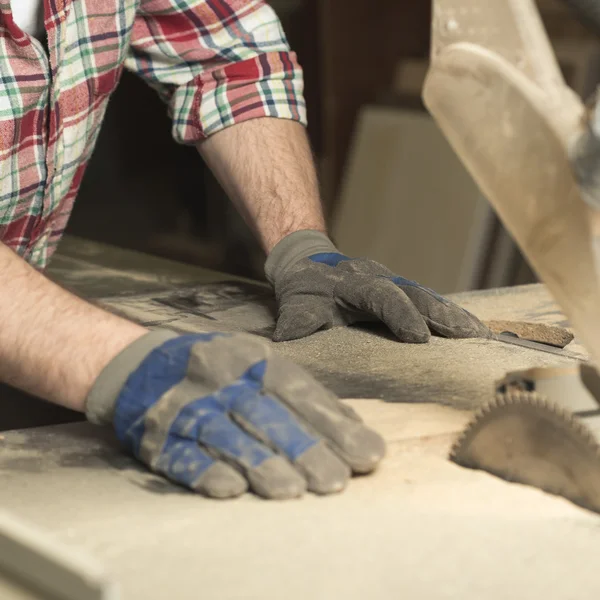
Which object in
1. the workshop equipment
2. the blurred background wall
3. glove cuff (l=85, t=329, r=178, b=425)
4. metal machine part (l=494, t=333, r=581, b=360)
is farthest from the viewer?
the blurred background wall

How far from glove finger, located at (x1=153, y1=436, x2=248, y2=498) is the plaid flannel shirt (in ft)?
2.67

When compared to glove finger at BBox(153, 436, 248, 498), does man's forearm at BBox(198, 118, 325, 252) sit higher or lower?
higher

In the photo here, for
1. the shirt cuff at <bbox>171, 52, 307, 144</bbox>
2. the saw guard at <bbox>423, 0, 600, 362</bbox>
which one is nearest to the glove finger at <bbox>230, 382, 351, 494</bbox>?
the saw guard at <bbox>423, 0, 600, 362</bbox>

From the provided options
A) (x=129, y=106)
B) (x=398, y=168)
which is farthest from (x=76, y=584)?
(x=398, y=168)

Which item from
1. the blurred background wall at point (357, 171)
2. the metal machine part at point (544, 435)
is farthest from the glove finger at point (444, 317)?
the blurred background wall at point (357, 171)

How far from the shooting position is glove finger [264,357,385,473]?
1225 millimetres

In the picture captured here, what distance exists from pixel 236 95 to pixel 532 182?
1.13 metres

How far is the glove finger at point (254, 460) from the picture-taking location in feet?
3.87

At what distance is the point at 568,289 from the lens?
3.96 ft

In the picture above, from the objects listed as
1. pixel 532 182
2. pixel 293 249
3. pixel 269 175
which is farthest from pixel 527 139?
pixel 269 175

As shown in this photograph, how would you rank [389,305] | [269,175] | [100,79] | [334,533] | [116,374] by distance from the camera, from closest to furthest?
[334,533], [116,374], [389,305], [100,79], [269,175]

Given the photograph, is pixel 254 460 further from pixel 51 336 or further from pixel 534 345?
pixel 534 345

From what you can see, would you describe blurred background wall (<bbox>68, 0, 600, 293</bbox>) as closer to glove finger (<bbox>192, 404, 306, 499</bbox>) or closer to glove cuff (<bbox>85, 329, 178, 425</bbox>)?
glove cuff (<bbox>85, 329, 178, 425</bbox>)

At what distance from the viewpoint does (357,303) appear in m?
1.83
